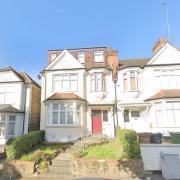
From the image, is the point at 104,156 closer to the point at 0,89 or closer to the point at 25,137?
the point at 25,137

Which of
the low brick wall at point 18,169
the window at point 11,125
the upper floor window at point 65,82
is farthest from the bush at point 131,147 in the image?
the window at point 11,125

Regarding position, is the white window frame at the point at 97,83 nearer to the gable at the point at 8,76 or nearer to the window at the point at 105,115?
the window at the point at 105,115

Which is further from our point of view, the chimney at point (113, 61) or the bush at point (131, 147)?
the chimney at point (113, 61)

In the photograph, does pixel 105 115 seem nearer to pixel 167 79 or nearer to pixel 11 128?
pixel 167 79

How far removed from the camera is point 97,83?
70.2 ft

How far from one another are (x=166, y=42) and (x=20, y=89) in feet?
58.2

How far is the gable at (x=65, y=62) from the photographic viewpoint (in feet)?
72.7

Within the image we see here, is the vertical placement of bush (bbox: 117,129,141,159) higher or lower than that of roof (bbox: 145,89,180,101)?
lower

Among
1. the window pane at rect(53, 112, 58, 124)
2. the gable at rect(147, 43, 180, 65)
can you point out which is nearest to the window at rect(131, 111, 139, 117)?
the gable at rect(147, 43, 180, 65)

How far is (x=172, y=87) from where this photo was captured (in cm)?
2025

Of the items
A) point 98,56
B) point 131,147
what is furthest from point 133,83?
point 131,147

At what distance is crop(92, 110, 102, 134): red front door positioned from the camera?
20938 millimetres

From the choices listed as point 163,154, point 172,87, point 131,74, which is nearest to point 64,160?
point 163,154

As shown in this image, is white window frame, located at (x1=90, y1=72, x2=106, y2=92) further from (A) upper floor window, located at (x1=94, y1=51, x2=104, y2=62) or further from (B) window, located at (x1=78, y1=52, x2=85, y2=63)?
(B) window, located at (x1=78, y1=52, x2=85, y2=63)
